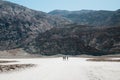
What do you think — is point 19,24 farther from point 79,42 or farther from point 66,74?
point 66,74

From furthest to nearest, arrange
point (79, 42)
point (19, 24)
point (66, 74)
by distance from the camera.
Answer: point (19, 24)
point (79, 42)
point (66, 74)

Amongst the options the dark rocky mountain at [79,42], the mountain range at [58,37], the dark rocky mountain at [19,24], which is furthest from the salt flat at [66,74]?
the dark rocky mountain at [19,24]

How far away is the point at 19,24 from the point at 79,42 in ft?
210

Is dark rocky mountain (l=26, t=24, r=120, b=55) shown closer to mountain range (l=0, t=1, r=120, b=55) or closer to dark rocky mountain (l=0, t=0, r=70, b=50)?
mountain range (l=0, t=1, r=120, b=55)

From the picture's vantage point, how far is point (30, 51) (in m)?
119

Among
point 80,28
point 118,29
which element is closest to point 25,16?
point 80,28

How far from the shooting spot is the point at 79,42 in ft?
380

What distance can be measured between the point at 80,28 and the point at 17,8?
7924 centimetres

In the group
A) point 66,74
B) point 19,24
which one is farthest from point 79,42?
point 66,74

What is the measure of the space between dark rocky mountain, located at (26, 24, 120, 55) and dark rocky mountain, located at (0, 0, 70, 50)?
24271 mm

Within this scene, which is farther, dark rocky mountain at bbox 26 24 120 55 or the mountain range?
the mountain range

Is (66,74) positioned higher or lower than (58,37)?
higher

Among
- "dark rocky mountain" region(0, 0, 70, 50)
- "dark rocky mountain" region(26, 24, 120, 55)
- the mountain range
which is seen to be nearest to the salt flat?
the mountain range

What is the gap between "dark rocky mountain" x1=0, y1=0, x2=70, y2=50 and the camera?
501ft
